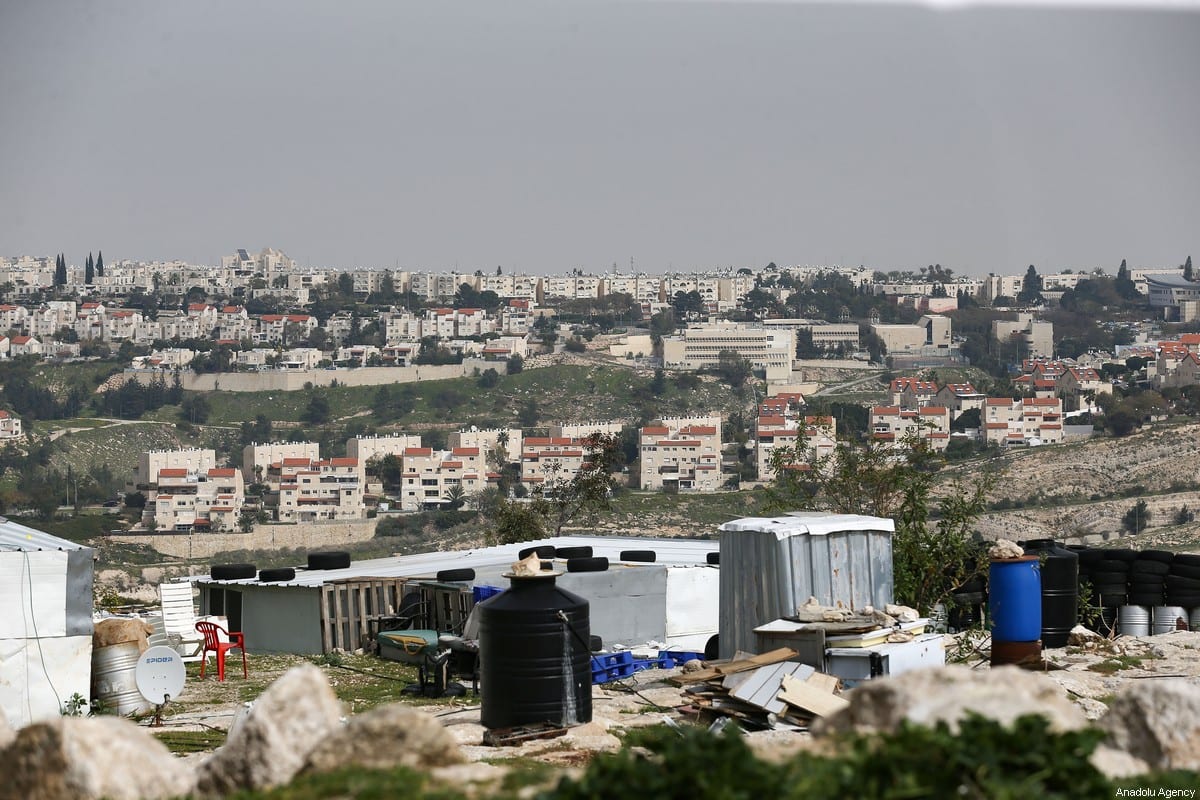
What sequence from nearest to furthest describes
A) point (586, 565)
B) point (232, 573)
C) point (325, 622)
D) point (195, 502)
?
point (586, 565) < point (325, 622) < point (232, 573) < point (195, 502)

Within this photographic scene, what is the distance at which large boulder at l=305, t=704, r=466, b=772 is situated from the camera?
4586mm

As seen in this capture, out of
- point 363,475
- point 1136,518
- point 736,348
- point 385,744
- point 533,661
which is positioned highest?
point 736,348

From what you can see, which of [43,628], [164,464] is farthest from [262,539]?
[43,628]

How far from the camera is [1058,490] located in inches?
2645

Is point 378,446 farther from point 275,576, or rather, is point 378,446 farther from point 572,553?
point 275,576

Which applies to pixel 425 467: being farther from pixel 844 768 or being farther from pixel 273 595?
pixel 844 768

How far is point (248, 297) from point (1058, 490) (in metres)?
106

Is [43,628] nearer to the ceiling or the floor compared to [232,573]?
nearer to the ceiling

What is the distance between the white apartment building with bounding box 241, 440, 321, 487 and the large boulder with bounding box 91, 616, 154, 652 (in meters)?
82.7

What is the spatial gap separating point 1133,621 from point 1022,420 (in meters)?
82.1

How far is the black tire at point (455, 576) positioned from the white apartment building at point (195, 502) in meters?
67.4

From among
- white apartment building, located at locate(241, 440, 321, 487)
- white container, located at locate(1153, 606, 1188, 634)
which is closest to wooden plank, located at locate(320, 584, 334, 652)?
white container, located at locate(1153, 606, 1188, 634)

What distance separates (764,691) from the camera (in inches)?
327

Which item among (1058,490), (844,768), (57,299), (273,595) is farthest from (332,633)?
(57,299)
